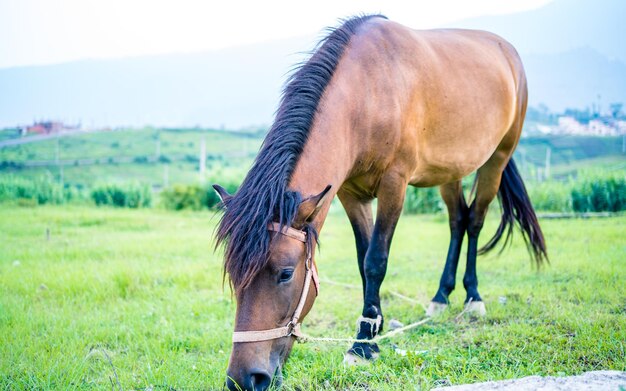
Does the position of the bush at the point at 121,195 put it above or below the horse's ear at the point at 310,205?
below

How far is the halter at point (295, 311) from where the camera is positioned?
252 cm

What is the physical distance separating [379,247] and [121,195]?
541 inches

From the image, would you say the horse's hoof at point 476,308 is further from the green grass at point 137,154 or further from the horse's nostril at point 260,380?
the green grass at point 137,154

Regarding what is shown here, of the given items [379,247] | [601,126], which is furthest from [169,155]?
[379,247]

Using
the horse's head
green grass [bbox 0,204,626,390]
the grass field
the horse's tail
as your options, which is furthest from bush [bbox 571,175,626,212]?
the horse's head

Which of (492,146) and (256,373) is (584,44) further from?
(256,373)

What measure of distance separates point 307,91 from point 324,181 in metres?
0.63

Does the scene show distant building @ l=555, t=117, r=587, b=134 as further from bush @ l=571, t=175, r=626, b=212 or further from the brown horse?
the brown horse

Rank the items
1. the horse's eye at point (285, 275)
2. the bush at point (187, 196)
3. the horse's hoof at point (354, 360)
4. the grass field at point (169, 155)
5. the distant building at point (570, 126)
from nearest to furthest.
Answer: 1. the horse's eye at point (285, 275)
2. the horse's hoof at point (354, 360)
3. the distant building at point (570, 126)
4. the grass field at point (169, 155)
5. the bush at point (187, 196)

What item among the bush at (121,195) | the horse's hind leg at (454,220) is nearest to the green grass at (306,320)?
the horse's hind leg at (454,220)

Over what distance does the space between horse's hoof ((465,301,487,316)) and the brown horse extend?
1 cm

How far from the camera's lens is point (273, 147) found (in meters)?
2.86

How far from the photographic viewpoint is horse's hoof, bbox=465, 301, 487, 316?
4.51 m

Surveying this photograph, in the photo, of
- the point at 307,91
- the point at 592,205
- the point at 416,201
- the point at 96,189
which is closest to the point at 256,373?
the point at 307,91
